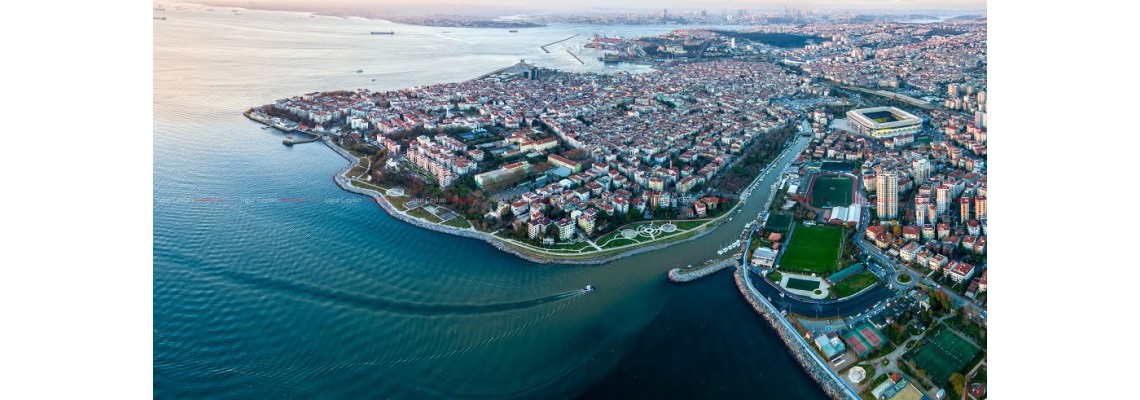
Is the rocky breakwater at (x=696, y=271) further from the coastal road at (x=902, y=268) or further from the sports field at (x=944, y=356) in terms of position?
the sports field at (x=944, y=356)

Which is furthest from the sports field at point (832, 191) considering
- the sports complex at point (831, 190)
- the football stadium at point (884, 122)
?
the football stadium at point (884, 122)

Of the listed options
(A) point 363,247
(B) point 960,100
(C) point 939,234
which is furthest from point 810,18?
(A) point 363,247

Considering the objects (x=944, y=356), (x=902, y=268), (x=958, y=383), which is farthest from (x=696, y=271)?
(x=958, y=383)

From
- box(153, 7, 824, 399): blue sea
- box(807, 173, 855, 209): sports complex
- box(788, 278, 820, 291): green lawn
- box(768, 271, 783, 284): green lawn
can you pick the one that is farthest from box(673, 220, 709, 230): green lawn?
box(807, 173, 855, 209): sports complex

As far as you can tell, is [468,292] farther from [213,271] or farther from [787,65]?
[787,65]

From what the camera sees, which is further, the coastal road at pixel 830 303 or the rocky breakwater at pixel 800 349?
the coastal road at pixel 830 303

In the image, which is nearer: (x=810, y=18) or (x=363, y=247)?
(x=363, y=247)

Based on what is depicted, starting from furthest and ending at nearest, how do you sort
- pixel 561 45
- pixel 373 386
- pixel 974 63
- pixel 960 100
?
pixel 561 45 → pixel 974 63 → pixel 960 100 → pixel 373 386
